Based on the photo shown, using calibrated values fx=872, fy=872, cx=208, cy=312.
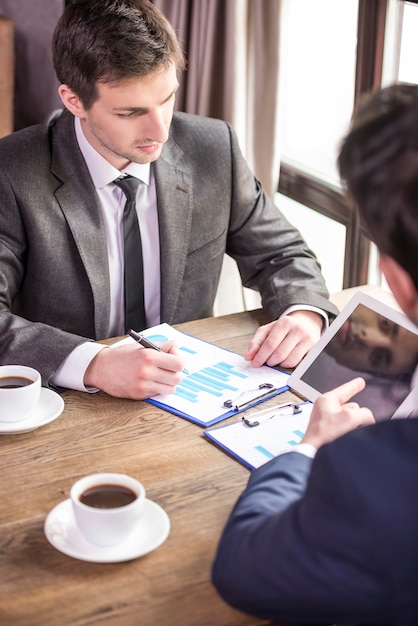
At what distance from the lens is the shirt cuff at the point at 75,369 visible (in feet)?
5.45

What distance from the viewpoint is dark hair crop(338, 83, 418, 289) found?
2.98ft

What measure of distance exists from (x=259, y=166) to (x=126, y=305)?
115cm

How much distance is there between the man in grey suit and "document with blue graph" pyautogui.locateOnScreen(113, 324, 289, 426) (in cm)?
5

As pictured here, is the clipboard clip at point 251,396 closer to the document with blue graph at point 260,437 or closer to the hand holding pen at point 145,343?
the document with blue graph at point 260,437

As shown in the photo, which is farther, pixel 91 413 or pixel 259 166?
pixel 259 166

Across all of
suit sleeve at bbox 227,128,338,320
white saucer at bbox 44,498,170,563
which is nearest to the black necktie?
suit sleeve at bbox 227,128,338,320

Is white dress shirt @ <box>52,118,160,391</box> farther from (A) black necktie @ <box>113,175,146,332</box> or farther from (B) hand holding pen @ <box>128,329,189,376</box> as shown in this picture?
(B) hand holding pen @ <box>128,329,189,376</box>

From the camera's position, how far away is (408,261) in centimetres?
93

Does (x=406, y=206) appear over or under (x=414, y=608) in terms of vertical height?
over

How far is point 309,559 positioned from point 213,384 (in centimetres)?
72

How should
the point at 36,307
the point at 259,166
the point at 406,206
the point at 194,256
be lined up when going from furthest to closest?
the point at 259,166
the point at 194,256
the point at 36,307
the point at 406,206

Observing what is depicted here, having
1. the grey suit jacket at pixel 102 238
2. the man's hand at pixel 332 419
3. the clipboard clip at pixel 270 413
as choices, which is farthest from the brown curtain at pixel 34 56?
the man's hand at pixel 332 419

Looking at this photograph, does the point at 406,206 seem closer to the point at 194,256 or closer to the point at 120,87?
the point at 120,87

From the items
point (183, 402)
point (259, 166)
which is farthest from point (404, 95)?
point (259, 166)
